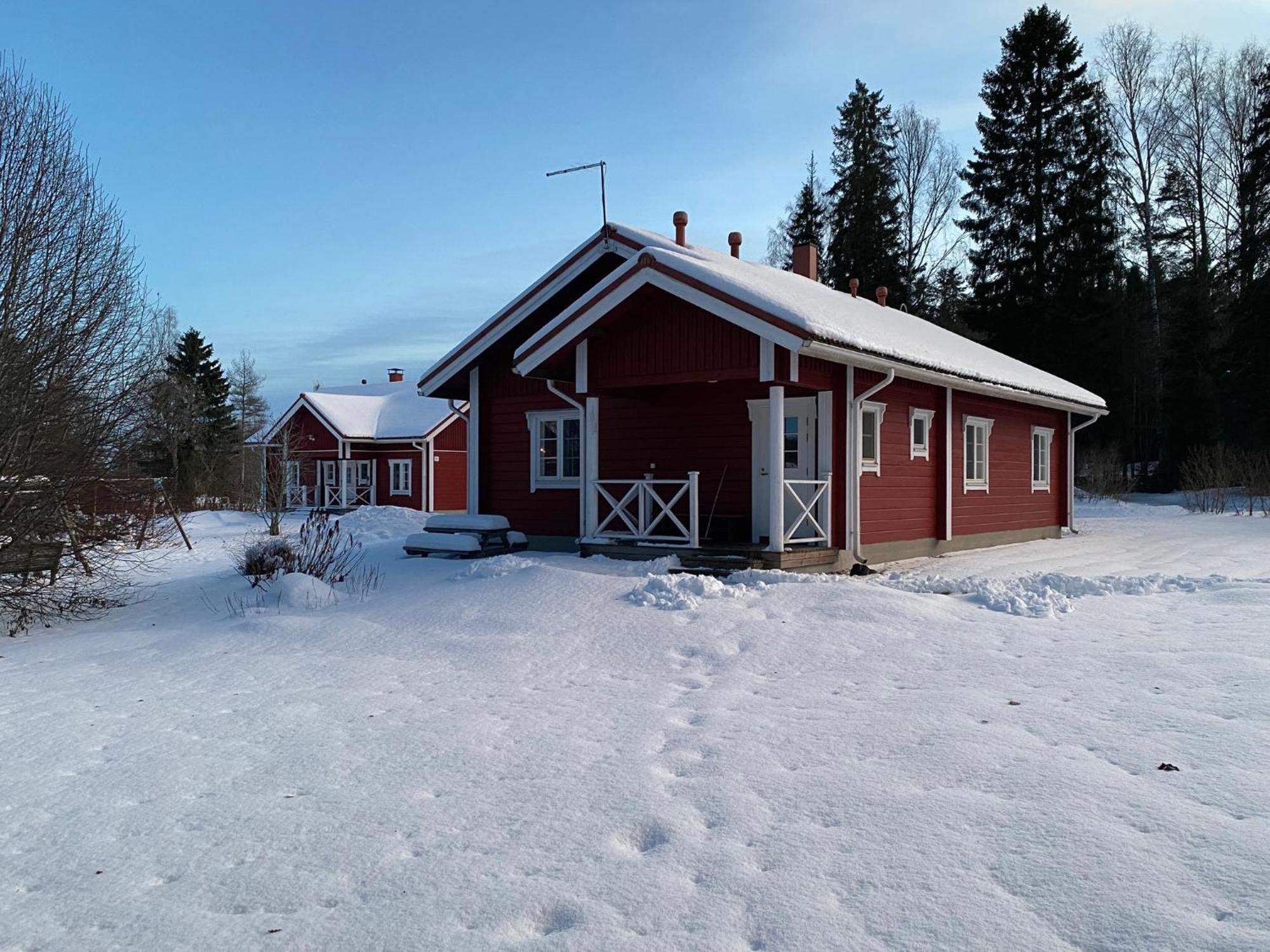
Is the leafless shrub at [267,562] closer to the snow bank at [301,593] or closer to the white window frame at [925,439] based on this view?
the snow bank at [301,593]

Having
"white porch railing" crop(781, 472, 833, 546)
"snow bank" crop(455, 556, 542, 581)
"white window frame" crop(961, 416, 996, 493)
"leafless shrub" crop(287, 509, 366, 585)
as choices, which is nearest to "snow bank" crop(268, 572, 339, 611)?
"leafless shrub" crop(287, 509, 366, 585)

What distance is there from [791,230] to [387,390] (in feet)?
67.1

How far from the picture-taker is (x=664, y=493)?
1453cm

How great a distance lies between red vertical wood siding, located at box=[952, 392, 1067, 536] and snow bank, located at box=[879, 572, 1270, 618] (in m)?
4.82

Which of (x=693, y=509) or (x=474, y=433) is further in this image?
(x=474, y=433)

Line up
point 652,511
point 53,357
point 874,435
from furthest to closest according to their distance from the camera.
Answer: point 652,511 < point 874,435 < point 53,357

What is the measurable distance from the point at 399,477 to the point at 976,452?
838 inches

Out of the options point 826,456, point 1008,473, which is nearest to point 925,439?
point 826,456

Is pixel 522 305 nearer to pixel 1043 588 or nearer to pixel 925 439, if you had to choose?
pixel 925 439

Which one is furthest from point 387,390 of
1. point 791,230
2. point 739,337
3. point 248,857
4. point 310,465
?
point 248,857

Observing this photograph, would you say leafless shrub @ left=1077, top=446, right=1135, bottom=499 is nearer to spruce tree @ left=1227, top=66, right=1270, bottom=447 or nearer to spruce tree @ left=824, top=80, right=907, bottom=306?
spruce tree @ left=1227, top=66, right=1270, bottom=447

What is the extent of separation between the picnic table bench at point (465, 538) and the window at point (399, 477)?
59.9 feet

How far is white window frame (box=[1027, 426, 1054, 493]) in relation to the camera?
64.0ft

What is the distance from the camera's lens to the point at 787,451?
13.8 m
